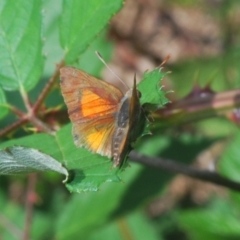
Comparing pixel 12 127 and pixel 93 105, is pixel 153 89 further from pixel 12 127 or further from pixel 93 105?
pixel 12 127

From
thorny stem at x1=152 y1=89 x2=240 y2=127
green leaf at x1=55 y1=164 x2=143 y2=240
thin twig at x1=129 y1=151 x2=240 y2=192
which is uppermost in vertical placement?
thorny stem at x1=152 y1=89 x2=240 y2=127

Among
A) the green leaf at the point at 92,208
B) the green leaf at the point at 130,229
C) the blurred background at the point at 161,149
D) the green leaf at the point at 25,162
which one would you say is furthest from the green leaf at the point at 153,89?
the green leaf at the point at 130,229

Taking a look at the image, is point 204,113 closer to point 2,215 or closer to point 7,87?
point 7,87

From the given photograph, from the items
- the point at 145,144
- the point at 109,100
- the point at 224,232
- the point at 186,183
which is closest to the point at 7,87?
the point at 109,100

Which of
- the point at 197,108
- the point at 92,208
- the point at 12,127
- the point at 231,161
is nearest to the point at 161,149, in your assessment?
the point at 231,161

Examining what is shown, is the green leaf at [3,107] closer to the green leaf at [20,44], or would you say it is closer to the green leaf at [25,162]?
the green leaf at [20,44]

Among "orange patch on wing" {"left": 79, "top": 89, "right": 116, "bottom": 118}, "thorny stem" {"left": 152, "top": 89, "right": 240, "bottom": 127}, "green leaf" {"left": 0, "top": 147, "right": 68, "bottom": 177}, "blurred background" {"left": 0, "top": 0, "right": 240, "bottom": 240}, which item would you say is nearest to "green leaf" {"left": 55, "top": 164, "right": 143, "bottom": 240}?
"blurred background" {"left": 0, "top": 0, "right": 240, "bottom": 240}

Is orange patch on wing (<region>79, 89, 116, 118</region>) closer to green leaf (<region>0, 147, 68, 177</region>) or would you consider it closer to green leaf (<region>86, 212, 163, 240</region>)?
green leaf (<region>0, 147, 68, 177</region>)
